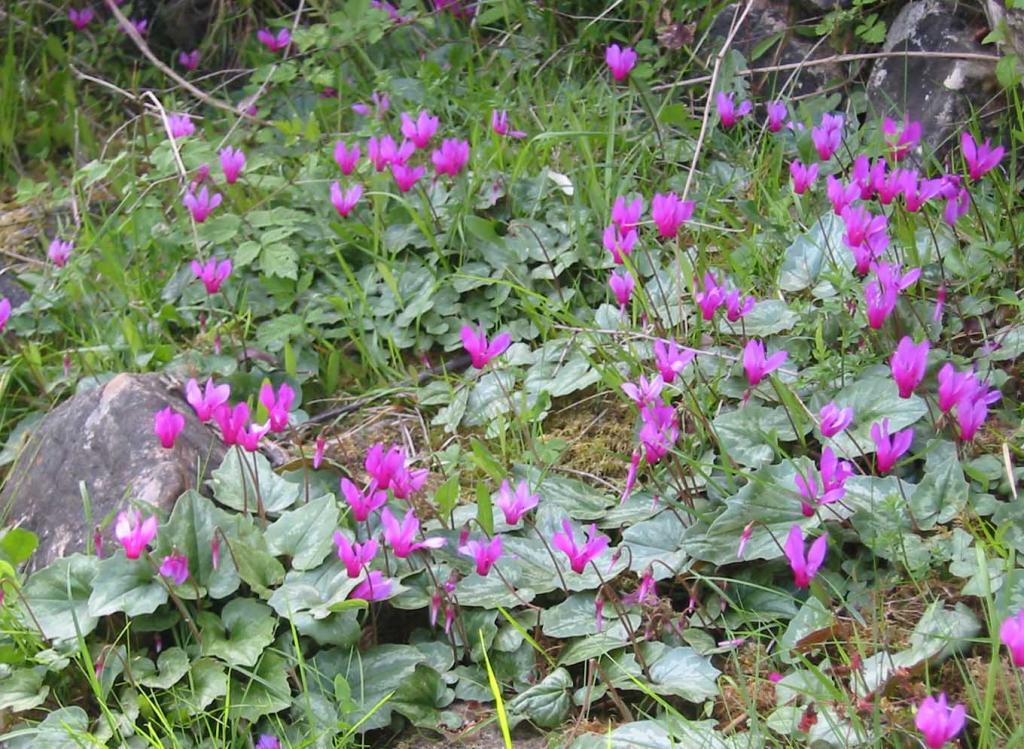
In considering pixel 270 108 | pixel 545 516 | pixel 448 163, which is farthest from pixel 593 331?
pixel 270 108

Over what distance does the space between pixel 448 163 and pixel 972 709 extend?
190 centimetres

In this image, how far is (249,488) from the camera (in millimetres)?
2318

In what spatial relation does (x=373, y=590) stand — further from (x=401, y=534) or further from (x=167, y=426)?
(x=167, y=426)

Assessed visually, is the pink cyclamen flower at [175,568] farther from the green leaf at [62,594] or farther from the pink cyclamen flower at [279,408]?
the pink cyclamen flower at [279,408]

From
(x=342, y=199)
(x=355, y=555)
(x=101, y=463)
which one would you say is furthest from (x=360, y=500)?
(x=342, y=199)

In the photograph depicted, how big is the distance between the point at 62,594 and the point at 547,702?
34.9 inches

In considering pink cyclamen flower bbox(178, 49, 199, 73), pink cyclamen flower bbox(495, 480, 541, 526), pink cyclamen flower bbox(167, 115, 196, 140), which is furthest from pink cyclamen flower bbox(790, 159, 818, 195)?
pink cyclamen flower bbox(178, 49, 199, 73)

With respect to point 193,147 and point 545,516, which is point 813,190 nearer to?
point 545,516

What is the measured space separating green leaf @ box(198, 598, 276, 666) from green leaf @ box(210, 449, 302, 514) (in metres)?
0.26

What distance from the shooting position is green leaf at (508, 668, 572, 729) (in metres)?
1.87

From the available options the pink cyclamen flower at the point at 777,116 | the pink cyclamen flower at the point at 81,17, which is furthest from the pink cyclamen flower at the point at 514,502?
the pink cyclamen flower at the point at 81,17

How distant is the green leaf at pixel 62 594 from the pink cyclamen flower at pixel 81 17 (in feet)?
10.7

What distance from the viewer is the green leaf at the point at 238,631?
1.96 meters

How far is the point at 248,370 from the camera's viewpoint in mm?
2928
